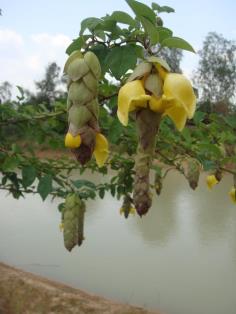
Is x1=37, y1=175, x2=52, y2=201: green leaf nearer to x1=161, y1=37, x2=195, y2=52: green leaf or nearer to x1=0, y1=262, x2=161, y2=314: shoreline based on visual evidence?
x1=161, y1=37, x2=195, y2=52: green leaf

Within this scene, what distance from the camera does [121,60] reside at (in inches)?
16.1

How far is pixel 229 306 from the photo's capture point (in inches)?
86.4

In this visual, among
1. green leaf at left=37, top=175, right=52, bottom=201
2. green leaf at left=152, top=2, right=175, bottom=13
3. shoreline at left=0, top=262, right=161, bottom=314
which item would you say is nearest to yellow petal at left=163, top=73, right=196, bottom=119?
green leaf at left=152, top=2, right=175, bottom=13

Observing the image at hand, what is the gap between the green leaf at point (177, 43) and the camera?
0.32 meters

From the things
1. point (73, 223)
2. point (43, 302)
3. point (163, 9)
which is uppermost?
point (163, 9)

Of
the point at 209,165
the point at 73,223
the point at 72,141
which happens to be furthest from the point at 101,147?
the point at 209,165

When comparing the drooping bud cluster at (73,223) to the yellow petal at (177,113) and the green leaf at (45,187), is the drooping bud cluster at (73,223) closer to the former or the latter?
the green leaf at (45,187)

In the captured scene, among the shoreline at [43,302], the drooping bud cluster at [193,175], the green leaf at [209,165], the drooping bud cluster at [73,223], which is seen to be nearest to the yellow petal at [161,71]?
the drooping bud cluster at [73,223]

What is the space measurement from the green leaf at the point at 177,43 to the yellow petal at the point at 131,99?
7cm

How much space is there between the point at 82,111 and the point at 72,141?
22 millimetres

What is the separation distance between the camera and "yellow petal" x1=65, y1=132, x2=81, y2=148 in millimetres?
279

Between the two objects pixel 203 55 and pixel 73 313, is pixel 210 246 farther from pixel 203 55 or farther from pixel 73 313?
pixel 203 55

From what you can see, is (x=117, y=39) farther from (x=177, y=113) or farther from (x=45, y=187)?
(x=45, y=187)

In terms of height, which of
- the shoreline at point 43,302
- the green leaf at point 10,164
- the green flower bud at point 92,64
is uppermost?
the green leaf at point 10,164
